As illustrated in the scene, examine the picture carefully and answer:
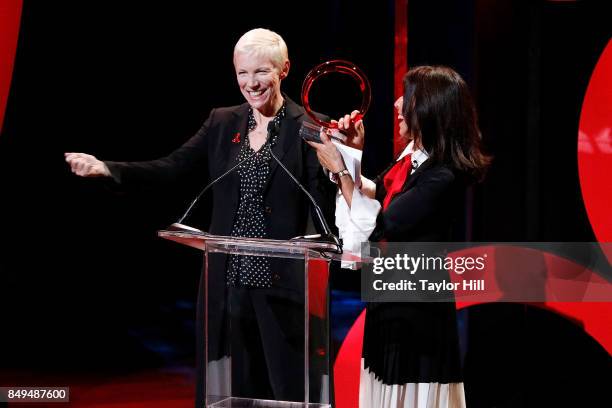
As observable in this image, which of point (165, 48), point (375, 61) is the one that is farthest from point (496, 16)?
point (165, 48)

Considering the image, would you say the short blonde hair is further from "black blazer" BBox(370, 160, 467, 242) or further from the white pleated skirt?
the white pleated skirt

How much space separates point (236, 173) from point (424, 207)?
0.86 meters

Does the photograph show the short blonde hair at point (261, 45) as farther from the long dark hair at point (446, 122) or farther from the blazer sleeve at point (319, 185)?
the long dark hair at point (446, 122)

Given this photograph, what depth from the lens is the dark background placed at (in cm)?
448

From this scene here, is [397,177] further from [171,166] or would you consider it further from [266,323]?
[171,166]

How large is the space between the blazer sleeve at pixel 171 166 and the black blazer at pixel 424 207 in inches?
38.7

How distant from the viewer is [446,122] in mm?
2650

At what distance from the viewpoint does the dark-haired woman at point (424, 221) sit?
258 cm

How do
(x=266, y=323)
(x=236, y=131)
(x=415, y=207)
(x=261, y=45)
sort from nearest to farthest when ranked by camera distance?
(x=415, y=207)
(x=266, y=323)
(x=261, y=45)
(x=236, y=131)

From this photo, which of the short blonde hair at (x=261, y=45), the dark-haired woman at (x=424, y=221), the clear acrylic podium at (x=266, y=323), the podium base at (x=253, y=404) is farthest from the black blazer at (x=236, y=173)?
the podium base at (x=253, y=404)

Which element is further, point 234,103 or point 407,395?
point 234,103

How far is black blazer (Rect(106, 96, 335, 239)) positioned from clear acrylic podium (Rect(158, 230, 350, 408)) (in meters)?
0.32

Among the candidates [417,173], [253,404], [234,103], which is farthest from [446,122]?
[234,103]

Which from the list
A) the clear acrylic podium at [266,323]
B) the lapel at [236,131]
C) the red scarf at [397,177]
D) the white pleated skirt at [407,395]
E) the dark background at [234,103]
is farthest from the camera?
the dark background at [234,103]
